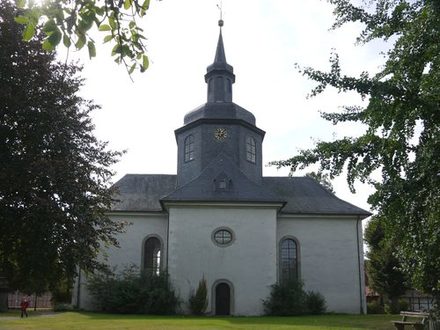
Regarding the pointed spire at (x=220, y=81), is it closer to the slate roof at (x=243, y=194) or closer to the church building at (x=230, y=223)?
the church building at (x=230, y=223)

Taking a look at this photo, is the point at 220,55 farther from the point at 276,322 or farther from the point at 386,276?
the point at 276,322

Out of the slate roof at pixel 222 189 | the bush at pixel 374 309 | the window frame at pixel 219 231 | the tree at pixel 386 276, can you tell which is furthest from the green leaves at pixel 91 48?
the bush at pixel 374 309

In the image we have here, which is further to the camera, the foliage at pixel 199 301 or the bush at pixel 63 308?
the bush at pixel 63 308

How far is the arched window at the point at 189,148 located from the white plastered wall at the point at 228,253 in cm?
535

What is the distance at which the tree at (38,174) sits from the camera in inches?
511

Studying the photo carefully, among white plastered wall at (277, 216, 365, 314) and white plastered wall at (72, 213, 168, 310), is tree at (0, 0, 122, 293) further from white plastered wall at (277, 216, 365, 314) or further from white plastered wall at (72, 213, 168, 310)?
white plastered wall at (277, 216, 365, 314)

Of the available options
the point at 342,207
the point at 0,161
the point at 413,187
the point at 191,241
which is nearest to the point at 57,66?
the point at 0,161

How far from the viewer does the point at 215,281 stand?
26.5 meters

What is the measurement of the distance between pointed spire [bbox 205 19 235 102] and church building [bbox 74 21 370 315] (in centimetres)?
7

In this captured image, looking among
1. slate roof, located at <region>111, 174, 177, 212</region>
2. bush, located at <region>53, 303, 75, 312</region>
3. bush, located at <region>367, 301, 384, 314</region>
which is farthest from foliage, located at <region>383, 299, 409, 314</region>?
bush, located at <region>53, 303, 75, 312</region>

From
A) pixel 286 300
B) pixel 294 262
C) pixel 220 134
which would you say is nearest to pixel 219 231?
pixel 286 300

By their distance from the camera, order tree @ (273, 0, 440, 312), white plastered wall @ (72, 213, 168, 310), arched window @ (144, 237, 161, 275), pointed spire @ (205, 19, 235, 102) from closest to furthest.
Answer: tree @ (273, 0, 440, 312), white plastered wall @ (72, 213, 168, 310), arched window @ (144, 237, 161, 275), pointed spire @ (205, 19, 235, 102)

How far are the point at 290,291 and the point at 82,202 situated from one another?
592 inches

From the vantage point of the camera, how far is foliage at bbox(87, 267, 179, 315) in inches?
1009
